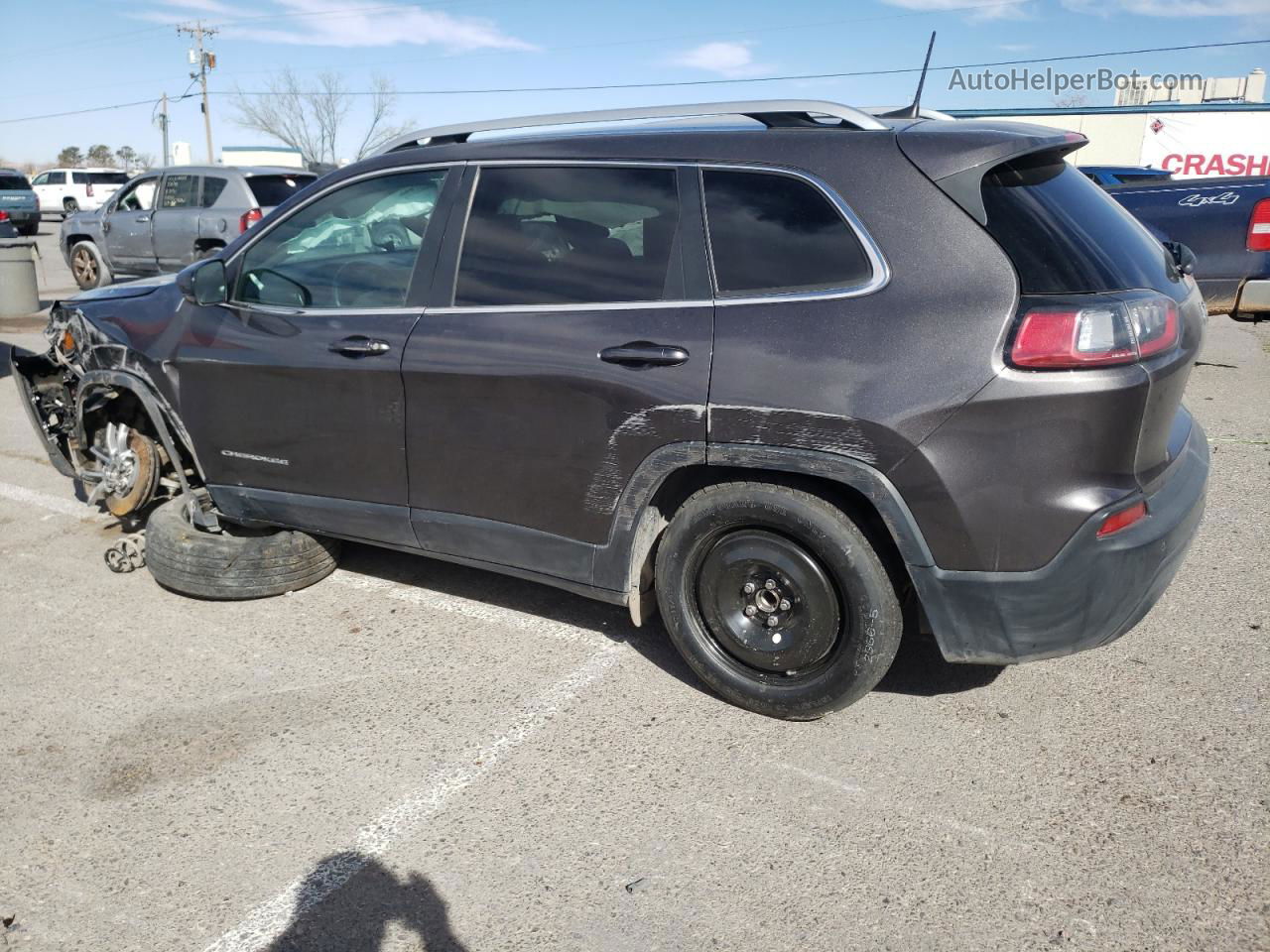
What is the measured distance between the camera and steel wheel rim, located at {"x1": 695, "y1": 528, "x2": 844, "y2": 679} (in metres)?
3.21

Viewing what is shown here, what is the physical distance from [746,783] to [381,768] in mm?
1160

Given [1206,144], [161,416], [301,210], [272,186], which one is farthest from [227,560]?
[1206,144]

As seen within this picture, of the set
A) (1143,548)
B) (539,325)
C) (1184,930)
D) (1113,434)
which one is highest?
(539,325)

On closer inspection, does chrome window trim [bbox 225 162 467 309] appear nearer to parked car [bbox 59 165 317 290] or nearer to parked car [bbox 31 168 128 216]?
parked car [bbox 59 165 317 290]

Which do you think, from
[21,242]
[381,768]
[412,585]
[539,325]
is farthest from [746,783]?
[21,242]

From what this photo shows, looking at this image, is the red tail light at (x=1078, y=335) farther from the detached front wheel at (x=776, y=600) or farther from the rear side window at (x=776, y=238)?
the detached front wheel at (x=776, y=600)

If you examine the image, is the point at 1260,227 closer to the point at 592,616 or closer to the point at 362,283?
the point at 592,616

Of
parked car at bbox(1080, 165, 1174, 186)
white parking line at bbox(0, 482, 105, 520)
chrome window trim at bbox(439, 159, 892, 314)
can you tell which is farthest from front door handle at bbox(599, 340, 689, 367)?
parked car at bbox(1080, 165, 1174, 186)

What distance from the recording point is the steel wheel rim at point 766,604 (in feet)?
10.5

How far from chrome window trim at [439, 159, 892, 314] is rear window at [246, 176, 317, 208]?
11.1 m

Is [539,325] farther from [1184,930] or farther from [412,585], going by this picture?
[1184,930]

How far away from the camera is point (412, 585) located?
15.2ft

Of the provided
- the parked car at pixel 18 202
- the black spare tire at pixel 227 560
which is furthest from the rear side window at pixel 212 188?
the parked car at pixel 18 202

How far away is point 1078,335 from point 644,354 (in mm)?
1280
